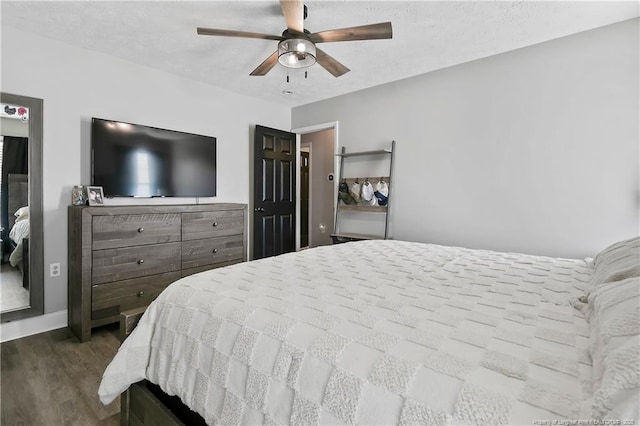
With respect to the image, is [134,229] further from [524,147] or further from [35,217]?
[524,147]

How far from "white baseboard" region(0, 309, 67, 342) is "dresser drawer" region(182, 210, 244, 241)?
1.19m

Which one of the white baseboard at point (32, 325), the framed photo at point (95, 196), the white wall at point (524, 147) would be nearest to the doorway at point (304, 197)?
the white wall at point (524, 147)

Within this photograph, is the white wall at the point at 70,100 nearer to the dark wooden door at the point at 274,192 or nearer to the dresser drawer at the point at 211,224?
the dresser drawer at the point at 211,224

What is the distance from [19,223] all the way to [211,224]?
149 cm

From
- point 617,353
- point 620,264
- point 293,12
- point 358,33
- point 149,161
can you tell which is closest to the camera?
point 617,353

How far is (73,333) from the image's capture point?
8.59 feet

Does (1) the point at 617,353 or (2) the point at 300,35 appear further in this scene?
(2) the point at 300,35

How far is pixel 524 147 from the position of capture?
9.11 feet

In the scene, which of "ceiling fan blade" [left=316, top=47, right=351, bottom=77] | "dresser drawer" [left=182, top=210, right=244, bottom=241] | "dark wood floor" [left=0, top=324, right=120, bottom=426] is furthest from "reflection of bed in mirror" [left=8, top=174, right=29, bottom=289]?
"ceiling fan blade" [left=316, top=47, right=351, bottom=77]

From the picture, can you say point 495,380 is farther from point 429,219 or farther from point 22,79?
point 22,79

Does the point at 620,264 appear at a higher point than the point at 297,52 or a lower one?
lower

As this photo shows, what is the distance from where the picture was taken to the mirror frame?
2566mm

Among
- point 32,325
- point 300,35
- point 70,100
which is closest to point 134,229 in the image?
point 32,325

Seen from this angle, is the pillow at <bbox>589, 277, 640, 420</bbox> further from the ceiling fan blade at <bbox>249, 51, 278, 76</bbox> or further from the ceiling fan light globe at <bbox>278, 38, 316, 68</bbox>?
the ceiling fan blade at <bbox>249, 51, 278, 76</bbox>
